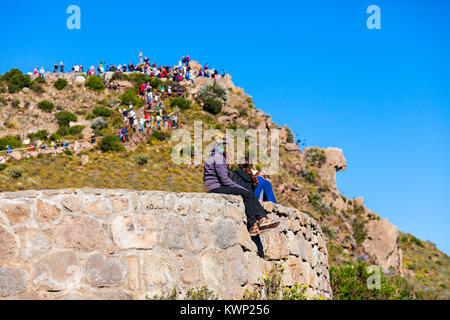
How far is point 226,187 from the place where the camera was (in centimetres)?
713

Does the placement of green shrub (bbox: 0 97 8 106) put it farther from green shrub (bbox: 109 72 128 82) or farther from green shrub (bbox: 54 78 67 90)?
green shrub (bbox: 109 72 128 82)

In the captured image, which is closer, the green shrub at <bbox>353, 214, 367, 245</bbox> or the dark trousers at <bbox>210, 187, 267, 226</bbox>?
the dark trousers at <bbox>210, 187, 267, 226</bbox>

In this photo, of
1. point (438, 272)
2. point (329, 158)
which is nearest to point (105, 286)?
point (438, 272)

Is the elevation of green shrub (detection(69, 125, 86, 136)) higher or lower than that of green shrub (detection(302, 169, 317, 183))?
higher

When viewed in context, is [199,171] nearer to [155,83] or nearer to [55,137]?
[55,137]

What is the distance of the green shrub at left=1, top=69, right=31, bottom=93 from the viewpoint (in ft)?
177

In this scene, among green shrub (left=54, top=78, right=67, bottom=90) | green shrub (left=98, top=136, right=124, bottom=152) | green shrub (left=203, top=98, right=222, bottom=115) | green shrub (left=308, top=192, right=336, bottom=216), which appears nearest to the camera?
green shrub (left=308, top=192, right=336, bottom=216)

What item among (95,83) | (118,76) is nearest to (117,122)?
(95,83)

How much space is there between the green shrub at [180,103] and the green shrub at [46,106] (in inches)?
498

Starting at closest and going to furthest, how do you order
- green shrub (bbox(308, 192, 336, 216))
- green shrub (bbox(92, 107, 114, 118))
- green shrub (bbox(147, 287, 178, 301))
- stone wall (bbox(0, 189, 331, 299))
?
stone wall (bbox(0, 189, 331, 299)) < green shrub (bbox(147, 287, 178, 301)) < green shrub (bbox(308, 192, 336, 216)) < green shrub (bbox(92, 107, 114, 118))

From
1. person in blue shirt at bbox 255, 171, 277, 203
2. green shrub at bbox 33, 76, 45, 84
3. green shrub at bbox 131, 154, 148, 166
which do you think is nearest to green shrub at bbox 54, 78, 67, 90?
green shrub at bbox 33, 76, 45, 84

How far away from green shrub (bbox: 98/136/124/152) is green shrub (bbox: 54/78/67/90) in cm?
1915

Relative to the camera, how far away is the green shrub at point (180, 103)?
47.2 meters
